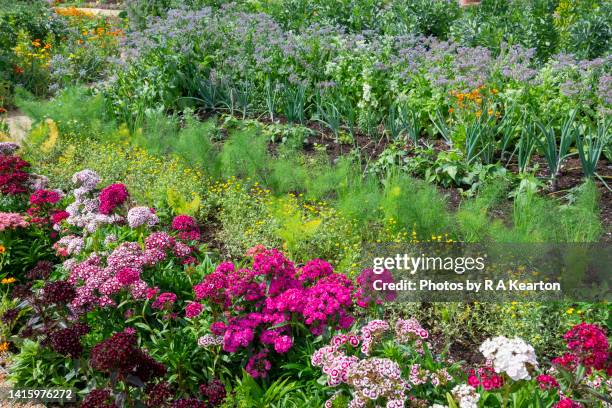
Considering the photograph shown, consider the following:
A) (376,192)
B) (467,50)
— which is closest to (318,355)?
(376,192)

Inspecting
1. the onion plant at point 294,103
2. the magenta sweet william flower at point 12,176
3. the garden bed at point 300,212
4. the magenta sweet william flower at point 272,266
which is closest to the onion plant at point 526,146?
the garden bed at point 300,212

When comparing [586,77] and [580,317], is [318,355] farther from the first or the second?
[586,77]

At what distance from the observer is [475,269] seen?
183 inches

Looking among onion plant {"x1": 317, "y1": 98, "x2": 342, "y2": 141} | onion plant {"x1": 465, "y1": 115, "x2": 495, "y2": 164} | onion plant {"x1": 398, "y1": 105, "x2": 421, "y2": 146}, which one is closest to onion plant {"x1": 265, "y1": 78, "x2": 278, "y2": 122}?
onion plant {"x1": 317, "y1": 98, "x2": 342, "y2": 141}

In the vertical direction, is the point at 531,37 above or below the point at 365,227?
above

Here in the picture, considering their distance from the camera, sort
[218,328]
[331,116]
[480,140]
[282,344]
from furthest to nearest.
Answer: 1. [331,116]
2. [480,140]
3. [218,328]
4. [282,344]

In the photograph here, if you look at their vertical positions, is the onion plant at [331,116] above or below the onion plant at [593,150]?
below

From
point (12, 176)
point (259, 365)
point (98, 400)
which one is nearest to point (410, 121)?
point (259, 365)

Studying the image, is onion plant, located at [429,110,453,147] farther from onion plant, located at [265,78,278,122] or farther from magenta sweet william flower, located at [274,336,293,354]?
magenta sweet william flower, located at [274,336,293,354]

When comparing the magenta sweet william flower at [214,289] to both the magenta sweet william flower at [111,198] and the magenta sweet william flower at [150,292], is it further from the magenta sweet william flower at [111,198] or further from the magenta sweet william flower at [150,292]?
the magenta sweet william flower at [111,198]

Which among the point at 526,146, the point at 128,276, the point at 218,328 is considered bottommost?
the point at 218,328

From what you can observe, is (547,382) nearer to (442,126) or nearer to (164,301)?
(164,301)

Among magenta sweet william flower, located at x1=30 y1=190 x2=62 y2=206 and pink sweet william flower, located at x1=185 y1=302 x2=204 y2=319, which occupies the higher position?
pink sweet william flower, located at x1=185 y1=302 x2=204 y2=319

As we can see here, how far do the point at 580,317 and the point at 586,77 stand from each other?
3.38 metres
